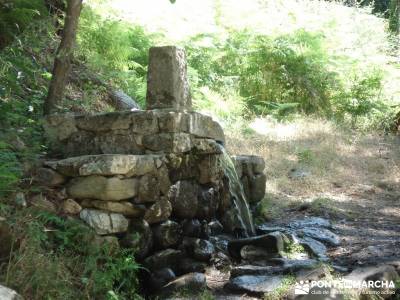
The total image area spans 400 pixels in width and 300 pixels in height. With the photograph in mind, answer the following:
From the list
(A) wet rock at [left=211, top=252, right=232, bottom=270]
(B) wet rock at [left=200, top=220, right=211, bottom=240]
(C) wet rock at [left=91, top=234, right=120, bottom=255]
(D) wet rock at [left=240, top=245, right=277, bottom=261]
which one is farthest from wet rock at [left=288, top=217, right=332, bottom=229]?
(C) wet rock at [left=91, top=234, right=120, bottom=255]

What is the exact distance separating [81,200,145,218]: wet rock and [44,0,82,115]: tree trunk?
178 cm

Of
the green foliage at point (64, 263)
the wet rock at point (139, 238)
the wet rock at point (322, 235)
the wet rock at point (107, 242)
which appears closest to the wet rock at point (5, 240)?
the green foliage at point (64, 263)

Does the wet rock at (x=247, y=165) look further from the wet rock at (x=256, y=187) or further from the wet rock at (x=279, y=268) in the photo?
the wet rock at (x=279, y=268)

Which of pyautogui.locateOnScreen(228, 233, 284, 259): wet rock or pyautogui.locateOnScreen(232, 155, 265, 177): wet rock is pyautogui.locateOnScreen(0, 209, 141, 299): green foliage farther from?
pyautogui.locateOnScreen(232, 155, 265, 177): wet rock

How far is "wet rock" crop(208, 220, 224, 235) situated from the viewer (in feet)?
17.9

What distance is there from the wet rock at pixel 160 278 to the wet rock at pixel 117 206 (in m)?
0.57

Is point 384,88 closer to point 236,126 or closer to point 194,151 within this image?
point 236,126

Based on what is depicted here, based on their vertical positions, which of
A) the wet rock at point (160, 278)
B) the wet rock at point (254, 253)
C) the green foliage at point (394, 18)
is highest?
the green foliage at point (394, 18)

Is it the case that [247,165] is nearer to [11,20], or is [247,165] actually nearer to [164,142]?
[164,142]

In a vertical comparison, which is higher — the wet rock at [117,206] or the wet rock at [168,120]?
the wet rock at [168,120]

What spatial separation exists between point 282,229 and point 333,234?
2.04ft

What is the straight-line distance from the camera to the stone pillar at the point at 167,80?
5.45m

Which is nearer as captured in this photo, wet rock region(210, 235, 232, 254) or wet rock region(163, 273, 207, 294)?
wet rock region(163, 273, 207, 294)

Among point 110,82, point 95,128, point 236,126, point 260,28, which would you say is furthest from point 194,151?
point 260,28
